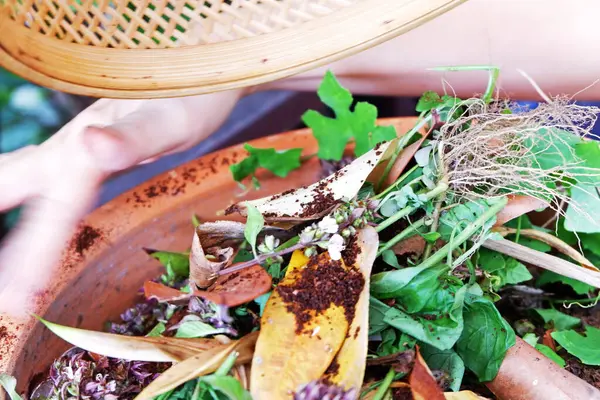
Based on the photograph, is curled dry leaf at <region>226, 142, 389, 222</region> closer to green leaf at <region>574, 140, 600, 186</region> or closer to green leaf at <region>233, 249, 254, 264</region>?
green leaf at <region>233, 249, 254, 264</region>

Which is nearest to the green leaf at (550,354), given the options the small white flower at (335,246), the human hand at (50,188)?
the small white flower at (335,246)

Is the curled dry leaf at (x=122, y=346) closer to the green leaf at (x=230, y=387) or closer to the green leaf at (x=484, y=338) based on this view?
the green leaf at (x=230, y=387)

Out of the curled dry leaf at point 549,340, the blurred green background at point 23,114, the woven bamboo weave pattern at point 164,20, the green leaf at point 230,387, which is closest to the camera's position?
the green leaf at point 230,387

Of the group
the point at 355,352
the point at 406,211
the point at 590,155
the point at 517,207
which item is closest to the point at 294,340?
the point at 355,352

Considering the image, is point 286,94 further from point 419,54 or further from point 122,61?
point 122,61

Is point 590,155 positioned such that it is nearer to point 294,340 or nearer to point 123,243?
point 294,340

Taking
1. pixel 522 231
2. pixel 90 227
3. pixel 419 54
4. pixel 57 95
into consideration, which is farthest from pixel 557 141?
pixel 57 95

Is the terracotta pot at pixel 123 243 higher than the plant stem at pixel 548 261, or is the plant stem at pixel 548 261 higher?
the plant stem at pixel 548 261
